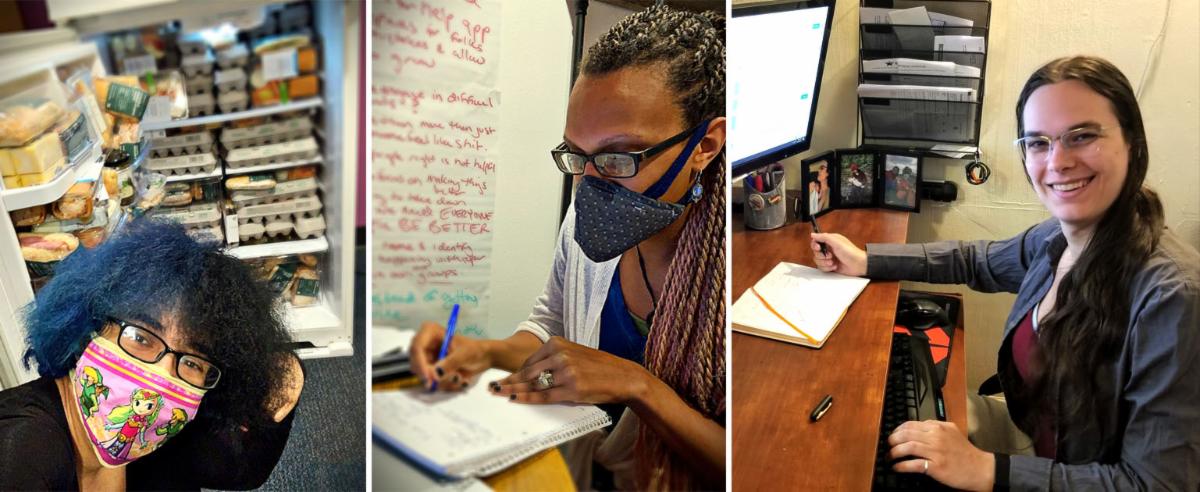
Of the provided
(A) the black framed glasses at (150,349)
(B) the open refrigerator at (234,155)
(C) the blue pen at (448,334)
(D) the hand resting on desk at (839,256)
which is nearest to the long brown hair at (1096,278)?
(D) the hand resting on desk at (839,256)

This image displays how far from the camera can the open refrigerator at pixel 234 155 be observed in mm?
1312

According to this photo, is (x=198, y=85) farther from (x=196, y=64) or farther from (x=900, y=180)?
(x=900, y=180)

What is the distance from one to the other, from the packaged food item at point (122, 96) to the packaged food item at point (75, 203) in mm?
140

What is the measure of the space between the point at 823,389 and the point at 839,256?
0.74ft

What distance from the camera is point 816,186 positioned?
140cm

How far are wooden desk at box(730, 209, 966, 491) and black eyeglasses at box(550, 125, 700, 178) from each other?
1.51ft

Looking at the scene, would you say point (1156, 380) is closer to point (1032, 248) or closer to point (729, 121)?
point (1032, 248)

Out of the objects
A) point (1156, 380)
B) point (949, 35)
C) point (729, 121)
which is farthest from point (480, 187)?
point (1156, 380)

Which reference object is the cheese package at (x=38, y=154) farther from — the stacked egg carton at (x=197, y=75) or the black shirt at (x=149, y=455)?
the black shirt at (x=149, y=455)

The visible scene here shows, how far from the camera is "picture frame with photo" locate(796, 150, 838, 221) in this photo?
138 cm

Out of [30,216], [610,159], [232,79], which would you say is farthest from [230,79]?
[610,159]

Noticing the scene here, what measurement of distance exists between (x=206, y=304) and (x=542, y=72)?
0.69m

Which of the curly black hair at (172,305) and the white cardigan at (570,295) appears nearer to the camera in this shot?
the white cardigan at (570,295)

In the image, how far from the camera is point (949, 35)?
4.04 feet
